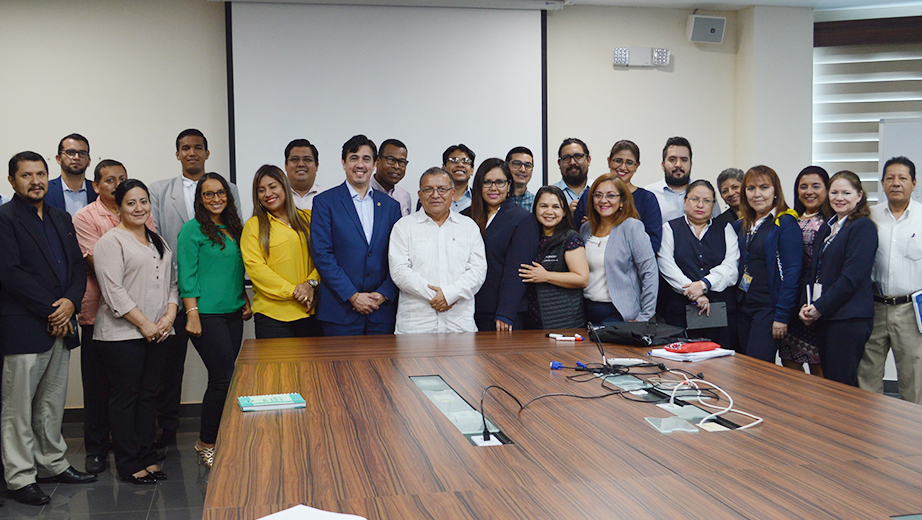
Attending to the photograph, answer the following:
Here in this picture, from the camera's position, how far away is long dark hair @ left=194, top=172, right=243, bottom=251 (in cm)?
360

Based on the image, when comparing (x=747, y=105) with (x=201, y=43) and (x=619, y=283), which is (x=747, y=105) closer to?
(x=619, y=283)

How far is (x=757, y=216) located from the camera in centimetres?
394

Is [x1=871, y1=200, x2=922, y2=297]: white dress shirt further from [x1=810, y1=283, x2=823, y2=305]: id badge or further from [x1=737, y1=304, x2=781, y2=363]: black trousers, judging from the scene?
[x1=737, y1=304, x2=781, y2=363]: black trousers

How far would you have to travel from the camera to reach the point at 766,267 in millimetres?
3805

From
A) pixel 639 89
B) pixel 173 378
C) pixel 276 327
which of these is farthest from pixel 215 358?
pixel 639 89

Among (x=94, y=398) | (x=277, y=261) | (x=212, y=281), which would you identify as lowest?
(x=94, y=398)

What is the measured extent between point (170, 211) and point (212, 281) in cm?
78

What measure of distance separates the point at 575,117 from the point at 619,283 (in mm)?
2243

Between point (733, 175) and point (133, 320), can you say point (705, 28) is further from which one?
point (133, 320)

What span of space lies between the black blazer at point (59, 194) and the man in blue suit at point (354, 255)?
156cm

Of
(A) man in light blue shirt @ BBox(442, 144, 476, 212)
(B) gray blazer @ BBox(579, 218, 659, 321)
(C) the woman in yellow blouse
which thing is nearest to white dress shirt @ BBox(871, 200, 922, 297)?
(B) gray blazer @ BBox(579, 218, 659, 321)

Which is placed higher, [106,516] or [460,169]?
[460,169]

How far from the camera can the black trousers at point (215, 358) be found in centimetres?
365

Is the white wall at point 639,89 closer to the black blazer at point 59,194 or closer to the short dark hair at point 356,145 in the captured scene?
the short dark hair at point 356,145
